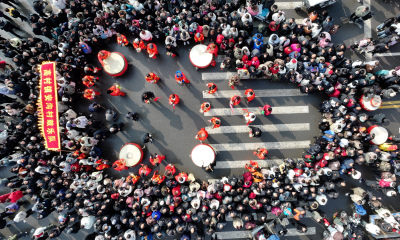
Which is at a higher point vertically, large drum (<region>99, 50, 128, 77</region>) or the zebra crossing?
large drum (<region>99, 50, 128, 77</region>)

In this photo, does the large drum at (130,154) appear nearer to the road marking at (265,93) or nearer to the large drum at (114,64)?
the large drum at (114,64)

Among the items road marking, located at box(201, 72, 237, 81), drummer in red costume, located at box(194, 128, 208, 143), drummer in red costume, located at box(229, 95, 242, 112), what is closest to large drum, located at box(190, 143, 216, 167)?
drummer in red costume, located at box(194, 128, 208, 143)

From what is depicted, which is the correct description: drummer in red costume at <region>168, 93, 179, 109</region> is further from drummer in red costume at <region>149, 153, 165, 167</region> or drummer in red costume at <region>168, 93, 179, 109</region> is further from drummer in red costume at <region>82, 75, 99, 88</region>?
drummer in red costume at <region>82, 75, 99, 88</region>

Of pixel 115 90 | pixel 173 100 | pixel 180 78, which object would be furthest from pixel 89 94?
pixel 180 78

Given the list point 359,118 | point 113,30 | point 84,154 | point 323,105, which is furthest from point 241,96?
point 84,154

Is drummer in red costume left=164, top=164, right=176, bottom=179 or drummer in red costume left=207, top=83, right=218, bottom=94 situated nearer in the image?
drummer in red costume left=164, top=164, right=176, bottom=179
